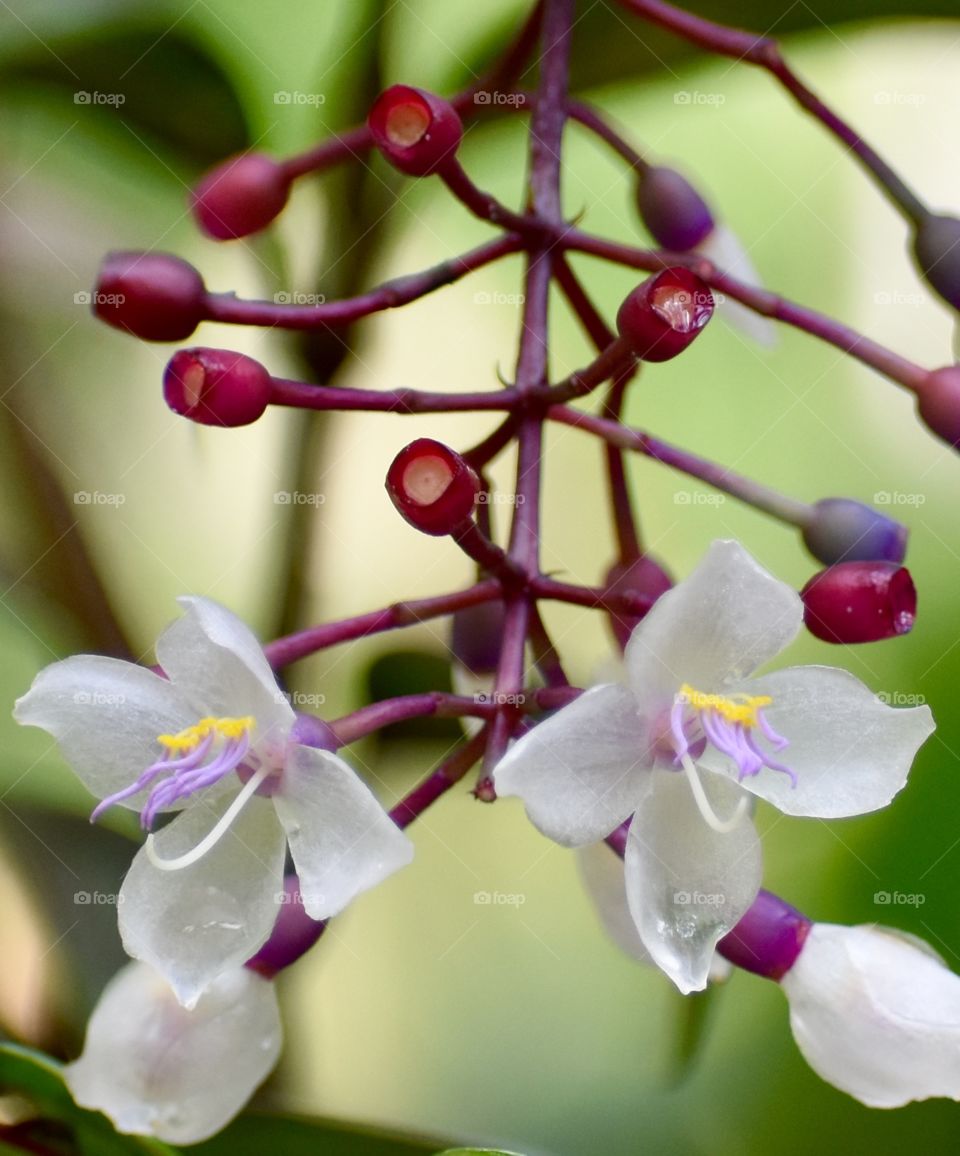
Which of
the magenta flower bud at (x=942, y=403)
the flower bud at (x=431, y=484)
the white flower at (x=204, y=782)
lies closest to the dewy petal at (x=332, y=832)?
the white flower at (x=204, y=782)

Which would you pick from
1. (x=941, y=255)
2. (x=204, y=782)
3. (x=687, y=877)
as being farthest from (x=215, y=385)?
(x=941, y=255)

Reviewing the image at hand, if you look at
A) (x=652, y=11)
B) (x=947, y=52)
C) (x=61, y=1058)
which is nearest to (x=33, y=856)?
(x=61, y=1058)

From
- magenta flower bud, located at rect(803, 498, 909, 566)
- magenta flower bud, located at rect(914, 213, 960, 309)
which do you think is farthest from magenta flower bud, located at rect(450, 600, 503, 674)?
magenta flower bud, located at rect(914, 213, 960, 309)

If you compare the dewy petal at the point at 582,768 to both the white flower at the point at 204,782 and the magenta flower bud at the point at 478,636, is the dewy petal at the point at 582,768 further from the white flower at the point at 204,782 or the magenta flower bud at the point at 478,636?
the magenta flower bud at the point at 478,636

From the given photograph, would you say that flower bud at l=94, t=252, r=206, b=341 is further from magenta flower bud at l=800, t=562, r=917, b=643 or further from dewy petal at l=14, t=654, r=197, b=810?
magenta flower bud at l=800, t=562, r=917, b=643

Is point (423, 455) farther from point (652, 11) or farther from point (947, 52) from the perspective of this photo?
point (947, 52)

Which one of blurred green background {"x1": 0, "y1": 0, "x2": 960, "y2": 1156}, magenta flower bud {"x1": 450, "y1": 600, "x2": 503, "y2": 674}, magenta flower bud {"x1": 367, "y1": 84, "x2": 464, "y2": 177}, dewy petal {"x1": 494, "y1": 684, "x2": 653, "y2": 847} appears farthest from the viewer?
blurred green background {"x1": 0, "y1": 0, "x2": 960, "y2": 1156}

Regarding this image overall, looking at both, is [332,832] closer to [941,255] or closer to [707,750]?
[707,750]
